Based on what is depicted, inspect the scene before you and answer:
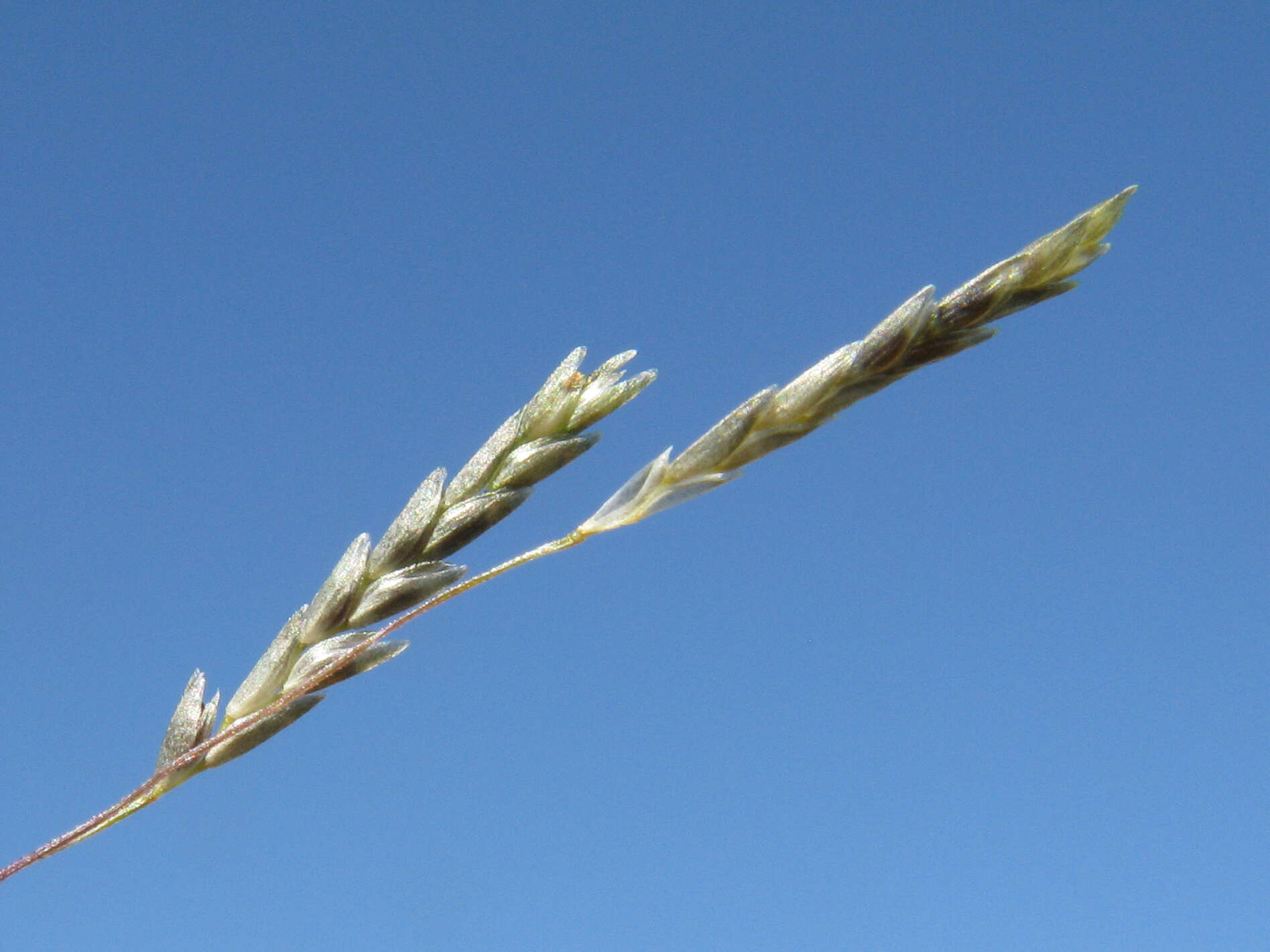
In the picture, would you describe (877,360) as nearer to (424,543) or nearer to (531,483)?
(531,483)

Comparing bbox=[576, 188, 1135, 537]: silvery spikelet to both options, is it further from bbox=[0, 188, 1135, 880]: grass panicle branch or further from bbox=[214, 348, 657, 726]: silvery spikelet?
bbox=[214, 348, 657, 726]: silvery spikelet

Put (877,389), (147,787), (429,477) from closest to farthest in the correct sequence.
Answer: (147,787)
(877,389)
(429,477)

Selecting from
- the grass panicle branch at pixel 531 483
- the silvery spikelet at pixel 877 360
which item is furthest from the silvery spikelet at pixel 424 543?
the silvery spikelet at pixel 877 360

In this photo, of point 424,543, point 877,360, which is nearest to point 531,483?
point 424,543

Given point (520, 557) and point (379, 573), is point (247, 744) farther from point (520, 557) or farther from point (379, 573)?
point (520, 557)

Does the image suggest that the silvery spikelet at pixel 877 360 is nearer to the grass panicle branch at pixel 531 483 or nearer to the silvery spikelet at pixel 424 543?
the grass panicle branch at pixel 531 483

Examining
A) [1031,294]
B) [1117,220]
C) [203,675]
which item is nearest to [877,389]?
[1031,294]

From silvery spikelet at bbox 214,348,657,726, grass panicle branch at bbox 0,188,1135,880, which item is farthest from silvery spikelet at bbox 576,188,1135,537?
silvery spikelet at bbox 214,348,657,726

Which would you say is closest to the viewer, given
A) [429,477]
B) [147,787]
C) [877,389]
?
[147,787]
